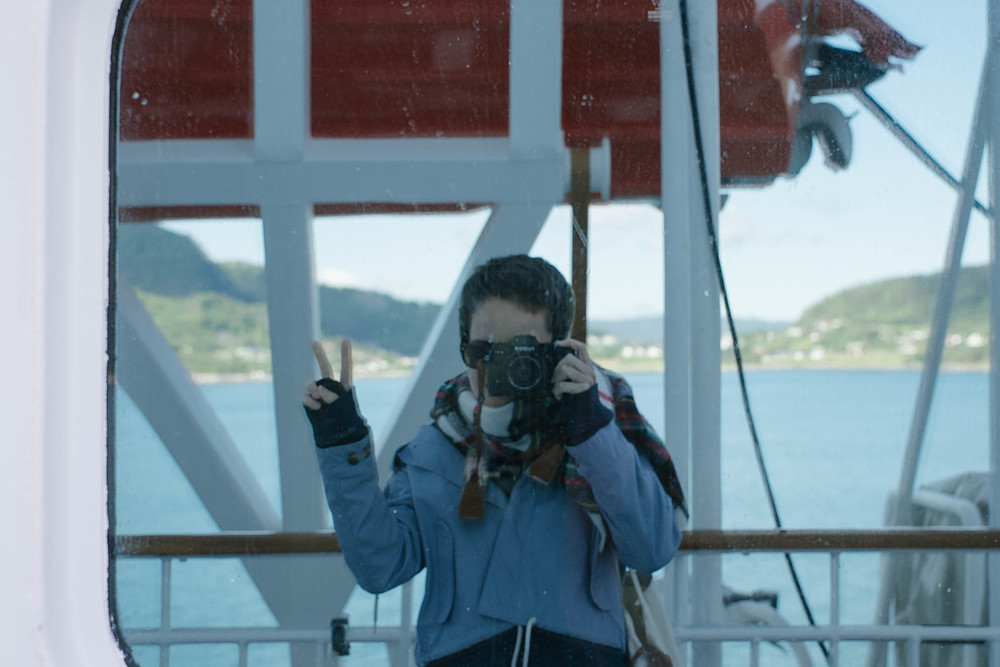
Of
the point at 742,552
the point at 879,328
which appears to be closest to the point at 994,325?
the point at 879,328

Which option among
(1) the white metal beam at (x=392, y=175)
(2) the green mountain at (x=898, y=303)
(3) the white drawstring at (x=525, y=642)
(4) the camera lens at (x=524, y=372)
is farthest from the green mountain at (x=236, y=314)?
(2) the green mountain at (x=898, y=303)

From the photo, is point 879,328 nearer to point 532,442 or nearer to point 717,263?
point 717,263

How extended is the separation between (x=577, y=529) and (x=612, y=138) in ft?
2.22

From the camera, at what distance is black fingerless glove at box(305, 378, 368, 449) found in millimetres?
816

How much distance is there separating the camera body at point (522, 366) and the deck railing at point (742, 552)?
0.40m

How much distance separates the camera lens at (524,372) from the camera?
892 millimetres

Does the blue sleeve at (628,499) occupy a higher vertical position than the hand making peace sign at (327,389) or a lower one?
lower

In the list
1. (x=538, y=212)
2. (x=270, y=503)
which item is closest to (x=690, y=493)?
(x=538, y=212)

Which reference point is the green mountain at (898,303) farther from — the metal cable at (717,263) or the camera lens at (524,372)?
the camera lens at (524,372)

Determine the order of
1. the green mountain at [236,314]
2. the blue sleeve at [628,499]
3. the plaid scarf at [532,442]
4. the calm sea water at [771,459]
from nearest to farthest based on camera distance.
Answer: the blue sleeve at [628,499] < the plaid scarf at [532,442] < the green mountain at [236,314] < the calm sea water at [771,459]

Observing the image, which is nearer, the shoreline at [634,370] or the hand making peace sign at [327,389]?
the hand making peace sign at [327,389]

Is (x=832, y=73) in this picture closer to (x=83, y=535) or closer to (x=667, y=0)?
(x=667, y=0)

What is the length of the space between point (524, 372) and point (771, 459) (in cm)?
63

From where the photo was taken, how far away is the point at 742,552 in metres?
1.16
